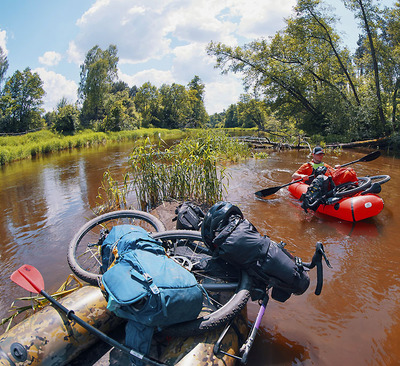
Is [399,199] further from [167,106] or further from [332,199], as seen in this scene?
[167,106]

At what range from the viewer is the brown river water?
2639 millimetres

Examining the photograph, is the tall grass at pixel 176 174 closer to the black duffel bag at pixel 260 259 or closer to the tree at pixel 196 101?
the black duffel bag at pixel 260 259

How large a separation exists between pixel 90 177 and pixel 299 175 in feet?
23.9

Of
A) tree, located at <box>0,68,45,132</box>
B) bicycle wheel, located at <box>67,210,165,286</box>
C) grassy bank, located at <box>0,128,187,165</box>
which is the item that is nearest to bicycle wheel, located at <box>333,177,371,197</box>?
bicycle wheel, located at <box>67,210,165,286</box>

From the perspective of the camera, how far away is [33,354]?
1981mm

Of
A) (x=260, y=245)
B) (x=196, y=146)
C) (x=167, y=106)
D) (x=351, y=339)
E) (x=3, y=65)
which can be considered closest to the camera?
(x=260, y=245)

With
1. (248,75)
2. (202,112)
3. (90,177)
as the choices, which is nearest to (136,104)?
(202,112)

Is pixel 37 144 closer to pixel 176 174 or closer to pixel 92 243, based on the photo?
pixel 176 174

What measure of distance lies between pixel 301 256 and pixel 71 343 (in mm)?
3346

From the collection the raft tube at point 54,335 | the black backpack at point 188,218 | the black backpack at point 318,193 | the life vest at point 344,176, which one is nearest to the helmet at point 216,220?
the raft tube at point 54,335

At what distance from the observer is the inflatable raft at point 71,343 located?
6.41ft

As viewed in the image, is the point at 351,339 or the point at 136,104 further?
the point at 136,104

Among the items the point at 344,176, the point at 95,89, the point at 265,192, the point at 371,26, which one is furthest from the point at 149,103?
the point at 344,176

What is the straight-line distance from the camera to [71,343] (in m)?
2.15
